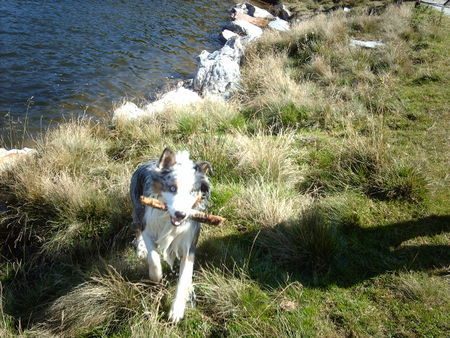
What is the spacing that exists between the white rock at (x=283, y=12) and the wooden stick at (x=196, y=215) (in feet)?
60.6

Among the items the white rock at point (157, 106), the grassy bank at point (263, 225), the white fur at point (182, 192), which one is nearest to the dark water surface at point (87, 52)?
the white rock at point (157, 106)

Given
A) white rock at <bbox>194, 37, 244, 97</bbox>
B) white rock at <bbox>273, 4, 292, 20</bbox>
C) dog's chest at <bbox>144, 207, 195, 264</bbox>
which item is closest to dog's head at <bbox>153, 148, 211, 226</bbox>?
dog's chest at <bbox>144, 207, 195, 264</bbox>

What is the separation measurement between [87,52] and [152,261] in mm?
9897

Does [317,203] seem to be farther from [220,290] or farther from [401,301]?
[220,290]

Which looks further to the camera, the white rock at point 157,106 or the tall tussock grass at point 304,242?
the white rock at point 157,106

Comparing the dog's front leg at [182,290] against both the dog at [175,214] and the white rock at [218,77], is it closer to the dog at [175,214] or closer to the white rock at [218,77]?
the dog at [175,214]

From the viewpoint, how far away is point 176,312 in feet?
10.1

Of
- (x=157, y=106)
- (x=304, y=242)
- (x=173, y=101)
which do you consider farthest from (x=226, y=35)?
(x=304, y=242)

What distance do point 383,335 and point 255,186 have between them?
7.17 feet

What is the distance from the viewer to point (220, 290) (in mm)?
3250

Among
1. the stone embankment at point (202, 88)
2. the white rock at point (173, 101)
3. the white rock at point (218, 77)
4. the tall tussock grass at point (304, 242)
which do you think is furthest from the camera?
the white rock at point (218, 77)

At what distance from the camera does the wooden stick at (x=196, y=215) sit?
2.88m

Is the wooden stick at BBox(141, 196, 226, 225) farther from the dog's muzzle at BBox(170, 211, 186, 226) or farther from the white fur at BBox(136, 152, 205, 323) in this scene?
the dog's muzzle at BBox(170, 211, 186, 226)

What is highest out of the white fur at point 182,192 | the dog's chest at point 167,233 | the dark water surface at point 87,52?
the white fur at point 182,192
